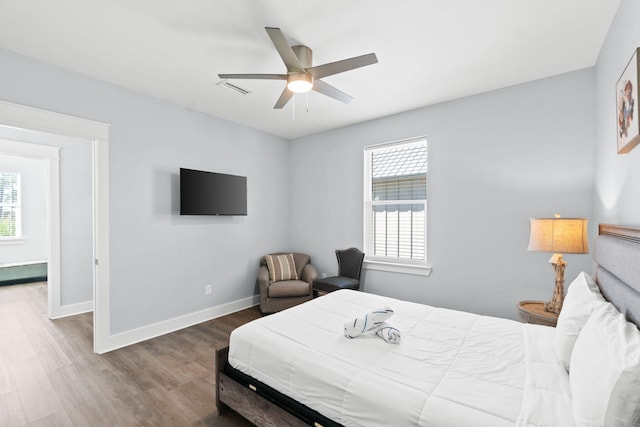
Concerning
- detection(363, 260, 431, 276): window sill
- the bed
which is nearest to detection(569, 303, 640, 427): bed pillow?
the bed

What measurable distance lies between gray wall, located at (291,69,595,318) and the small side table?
476mm

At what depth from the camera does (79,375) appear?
257cm

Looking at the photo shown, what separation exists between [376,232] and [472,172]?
1.48 metres

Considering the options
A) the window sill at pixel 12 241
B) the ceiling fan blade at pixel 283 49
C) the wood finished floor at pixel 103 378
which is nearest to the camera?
the ceiling fan blade at pixel 283 49

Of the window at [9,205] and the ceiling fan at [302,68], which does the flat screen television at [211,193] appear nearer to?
the ceiling fan at [302,68]

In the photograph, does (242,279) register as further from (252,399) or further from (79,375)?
(252,399)

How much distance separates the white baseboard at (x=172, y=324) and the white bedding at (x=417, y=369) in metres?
1.91

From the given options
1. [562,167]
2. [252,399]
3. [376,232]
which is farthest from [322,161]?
[252,399]

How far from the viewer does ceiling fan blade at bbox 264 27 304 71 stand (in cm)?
179

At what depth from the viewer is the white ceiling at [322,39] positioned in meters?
1.95

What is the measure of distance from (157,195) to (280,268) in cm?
192

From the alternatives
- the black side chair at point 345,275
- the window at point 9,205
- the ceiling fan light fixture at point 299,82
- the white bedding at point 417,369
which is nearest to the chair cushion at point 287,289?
the black side chair at point 345,275

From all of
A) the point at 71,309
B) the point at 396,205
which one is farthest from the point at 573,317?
the point at 71,309

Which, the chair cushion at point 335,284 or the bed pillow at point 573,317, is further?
the chair cushion at point 335,284
